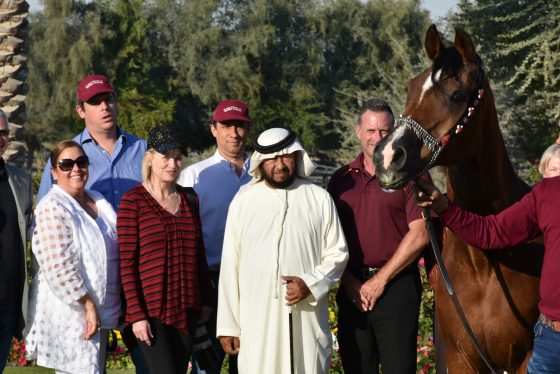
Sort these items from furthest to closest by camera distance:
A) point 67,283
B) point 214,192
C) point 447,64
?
point 214,192, point 67,283, point 447,64

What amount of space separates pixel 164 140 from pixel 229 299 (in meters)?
0.96

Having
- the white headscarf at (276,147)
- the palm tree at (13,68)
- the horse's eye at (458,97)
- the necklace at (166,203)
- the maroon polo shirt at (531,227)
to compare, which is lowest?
the maroon polo shirt at (531,227)

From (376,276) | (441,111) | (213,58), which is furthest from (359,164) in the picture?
(213,58)

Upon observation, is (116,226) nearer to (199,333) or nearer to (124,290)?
(124,290)

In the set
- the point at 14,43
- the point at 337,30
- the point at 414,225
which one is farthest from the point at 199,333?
the point at 337,30

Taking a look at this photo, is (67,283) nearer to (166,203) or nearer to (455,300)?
(166,203)

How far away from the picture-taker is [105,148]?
5598mm

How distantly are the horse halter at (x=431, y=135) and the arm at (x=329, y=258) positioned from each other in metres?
1.11

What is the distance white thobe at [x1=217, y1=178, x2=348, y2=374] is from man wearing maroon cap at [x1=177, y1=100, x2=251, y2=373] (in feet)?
2.12

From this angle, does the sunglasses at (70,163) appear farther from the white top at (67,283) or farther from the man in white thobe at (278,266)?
the man in white thobe at (278,266)

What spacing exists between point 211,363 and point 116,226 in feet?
3.14

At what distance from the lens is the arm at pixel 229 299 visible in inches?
193

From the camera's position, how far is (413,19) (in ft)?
152

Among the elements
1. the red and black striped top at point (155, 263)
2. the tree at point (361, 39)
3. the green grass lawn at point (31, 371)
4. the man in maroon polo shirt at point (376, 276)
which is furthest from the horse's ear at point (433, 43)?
the tree at point (361, 39)
